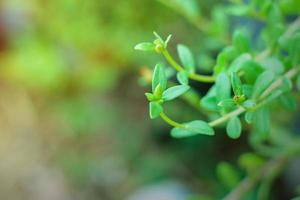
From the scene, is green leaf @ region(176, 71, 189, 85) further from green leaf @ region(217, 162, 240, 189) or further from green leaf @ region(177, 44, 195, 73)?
green leaf @ region(217, 162, 240, 189)

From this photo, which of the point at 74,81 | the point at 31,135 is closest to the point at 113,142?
the point at 74,81

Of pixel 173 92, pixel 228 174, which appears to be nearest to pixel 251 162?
pixel 228 174

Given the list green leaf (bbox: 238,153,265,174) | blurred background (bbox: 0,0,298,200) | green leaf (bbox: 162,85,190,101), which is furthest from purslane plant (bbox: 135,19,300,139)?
blurred background (bbox: 0,0,298,200)

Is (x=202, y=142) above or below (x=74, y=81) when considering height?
below

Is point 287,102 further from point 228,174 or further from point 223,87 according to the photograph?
point 228,174

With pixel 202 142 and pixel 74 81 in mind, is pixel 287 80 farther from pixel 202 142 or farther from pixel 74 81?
pixel 74 81

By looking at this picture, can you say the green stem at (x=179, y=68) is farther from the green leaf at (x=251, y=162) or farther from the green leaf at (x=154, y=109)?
the green leaf at (x=251, y=162)
